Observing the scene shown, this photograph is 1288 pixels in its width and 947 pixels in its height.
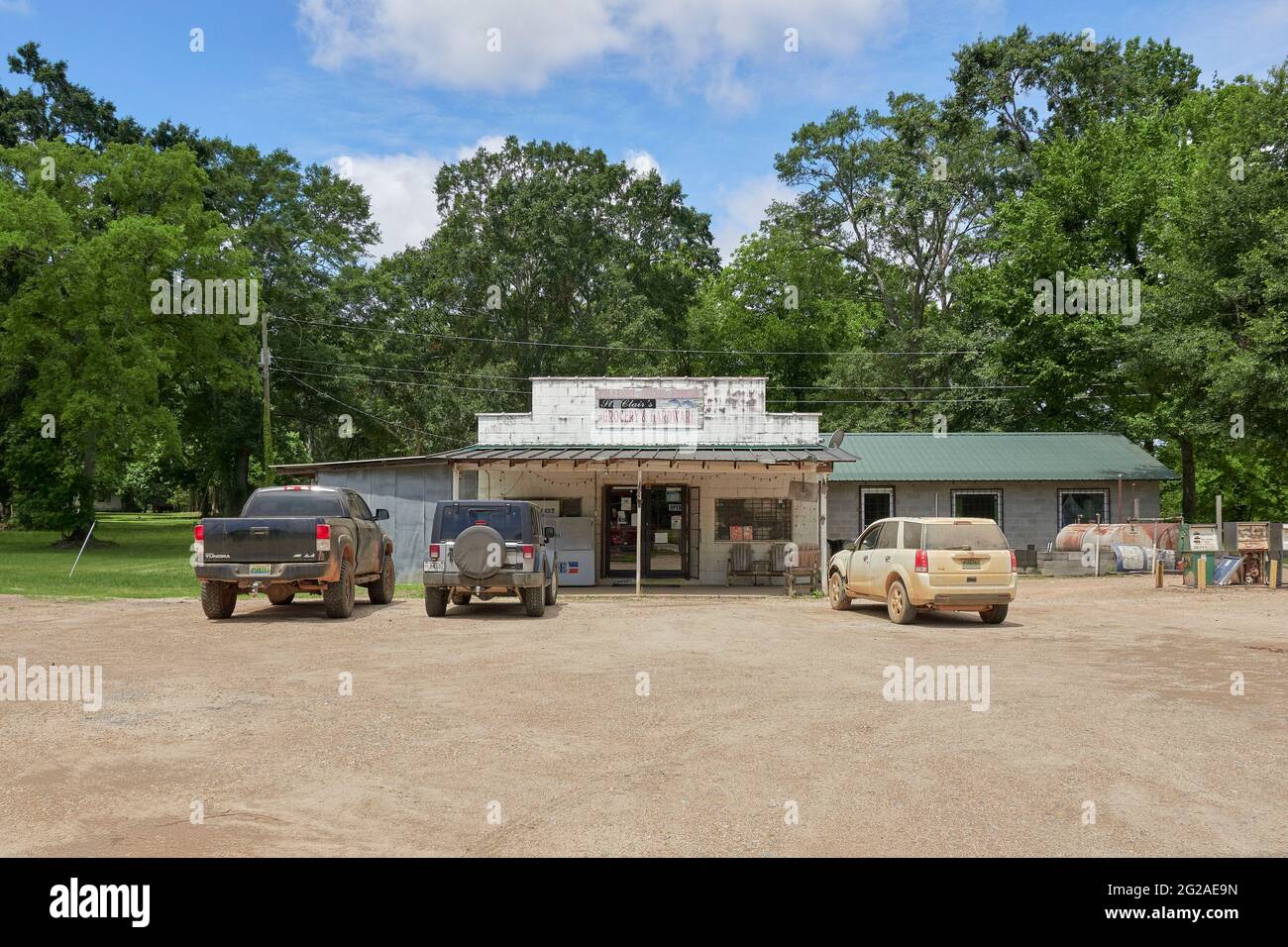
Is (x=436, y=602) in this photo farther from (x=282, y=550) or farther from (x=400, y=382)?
(x=400, y=382)

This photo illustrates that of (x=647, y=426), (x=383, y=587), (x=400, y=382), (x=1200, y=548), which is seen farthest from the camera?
(x=400, y=382)

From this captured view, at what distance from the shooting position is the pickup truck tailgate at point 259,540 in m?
14.7

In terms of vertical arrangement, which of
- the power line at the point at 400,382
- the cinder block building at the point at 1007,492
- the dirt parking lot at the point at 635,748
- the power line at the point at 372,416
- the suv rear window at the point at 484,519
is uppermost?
the power line at the point at 400,382

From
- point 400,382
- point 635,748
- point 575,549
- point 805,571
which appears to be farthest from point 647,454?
point 400,382

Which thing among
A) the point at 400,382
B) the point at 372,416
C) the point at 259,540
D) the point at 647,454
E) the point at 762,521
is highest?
the point at 400,382

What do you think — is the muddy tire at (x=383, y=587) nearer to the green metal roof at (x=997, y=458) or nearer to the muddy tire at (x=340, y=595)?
the muddy tire at (x=340, y=595)

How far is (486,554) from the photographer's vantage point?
614 inches

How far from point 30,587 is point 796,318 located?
39013mm

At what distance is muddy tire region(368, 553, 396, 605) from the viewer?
18.3m

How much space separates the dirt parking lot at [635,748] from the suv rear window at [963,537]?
2.05 m

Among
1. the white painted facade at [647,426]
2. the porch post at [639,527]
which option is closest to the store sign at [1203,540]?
the white painted facade at [647,426]

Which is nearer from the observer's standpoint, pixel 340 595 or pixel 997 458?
pixel 340 595

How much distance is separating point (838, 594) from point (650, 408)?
844 cm

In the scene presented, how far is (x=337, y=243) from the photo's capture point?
51031 mm
